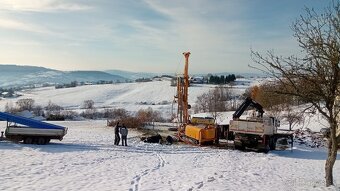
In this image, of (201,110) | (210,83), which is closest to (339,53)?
(201,110)

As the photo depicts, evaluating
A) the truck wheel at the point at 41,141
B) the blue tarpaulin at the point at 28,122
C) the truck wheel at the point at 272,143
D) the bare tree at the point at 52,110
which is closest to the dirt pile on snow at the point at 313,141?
the truck wheel at the point at 272,143

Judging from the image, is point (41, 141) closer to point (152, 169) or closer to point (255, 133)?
point (152, 169)

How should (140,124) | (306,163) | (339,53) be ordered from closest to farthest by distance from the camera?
(339,53)
(306,163)
(140,124)

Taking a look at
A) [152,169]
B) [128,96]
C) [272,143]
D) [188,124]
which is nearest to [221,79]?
[128,96]

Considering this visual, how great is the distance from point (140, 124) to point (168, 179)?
33724mm

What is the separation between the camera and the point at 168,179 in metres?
15.0

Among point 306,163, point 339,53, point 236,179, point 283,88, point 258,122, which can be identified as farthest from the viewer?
point 258,122

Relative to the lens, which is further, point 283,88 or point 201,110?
point 201,110

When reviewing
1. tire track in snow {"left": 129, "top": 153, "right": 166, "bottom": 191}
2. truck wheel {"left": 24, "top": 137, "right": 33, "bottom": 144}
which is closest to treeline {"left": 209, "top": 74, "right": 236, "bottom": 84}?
truck wheel {"left": 24, "top": 137, "right": 33, "bottom": 144}

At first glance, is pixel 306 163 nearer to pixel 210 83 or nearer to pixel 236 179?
pixel 236 179

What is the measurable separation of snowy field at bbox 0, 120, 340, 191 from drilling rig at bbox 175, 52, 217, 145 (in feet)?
7.13

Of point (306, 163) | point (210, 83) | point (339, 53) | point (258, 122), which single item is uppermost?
point (210, 83)

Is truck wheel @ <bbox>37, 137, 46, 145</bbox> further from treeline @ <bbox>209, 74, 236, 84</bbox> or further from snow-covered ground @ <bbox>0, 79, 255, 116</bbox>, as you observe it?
treeline @ <bbox>209, 74, 236, 84</bbox>

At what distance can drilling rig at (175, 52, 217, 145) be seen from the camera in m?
28.8
